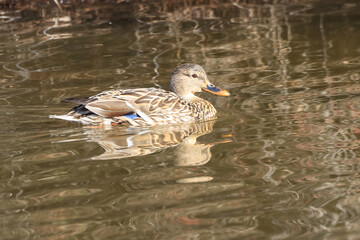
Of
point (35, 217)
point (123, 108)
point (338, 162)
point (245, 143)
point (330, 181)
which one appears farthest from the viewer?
point (123, 108)

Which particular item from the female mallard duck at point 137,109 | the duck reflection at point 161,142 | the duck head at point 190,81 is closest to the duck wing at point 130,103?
the female mallard duck at point 137,109

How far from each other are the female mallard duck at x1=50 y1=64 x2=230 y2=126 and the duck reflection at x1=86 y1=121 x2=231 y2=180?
14 cm

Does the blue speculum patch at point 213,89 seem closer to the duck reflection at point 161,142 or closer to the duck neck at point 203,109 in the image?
the duck neck at point 203,109

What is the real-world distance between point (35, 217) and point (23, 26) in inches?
439

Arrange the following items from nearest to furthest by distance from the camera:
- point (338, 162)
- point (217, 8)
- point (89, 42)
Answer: point (338, 162) < point (89, 42) < point (217, 8)

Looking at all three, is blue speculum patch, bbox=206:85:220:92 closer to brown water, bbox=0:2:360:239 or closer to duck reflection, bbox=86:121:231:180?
brown water, bbox=0:2:360:239

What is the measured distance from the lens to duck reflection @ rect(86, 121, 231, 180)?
21.7 ft

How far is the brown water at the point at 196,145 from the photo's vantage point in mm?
4953

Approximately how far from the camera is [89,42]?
44.2 feet

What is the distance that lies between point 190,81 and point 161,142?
177 cm

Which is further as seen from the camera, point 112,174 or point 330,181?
point 112,174

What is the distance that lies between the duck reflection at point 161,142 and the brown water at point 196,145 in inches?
0.8

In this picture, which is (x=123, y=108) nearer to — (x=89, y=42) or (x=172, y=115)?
(x=172, y=115)

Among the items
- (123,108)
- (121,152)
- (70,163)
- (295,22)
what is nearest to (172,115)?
(123,108)
